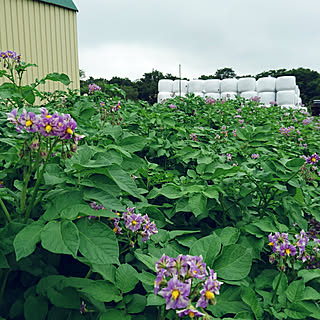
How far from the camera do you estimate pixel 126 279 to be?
88cm

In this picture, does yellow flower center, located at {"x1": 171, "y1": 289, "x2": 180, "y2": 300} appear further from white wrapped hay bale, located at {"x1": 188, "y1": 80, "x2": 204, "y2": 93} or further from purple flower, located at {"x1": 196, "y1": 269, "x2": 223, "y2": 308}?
white wrapped hay bale, located at {"x1": 188, "y1": 80, "x2": 204, "y2": 93}

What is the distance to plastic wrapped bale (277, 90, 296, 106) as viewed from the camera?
38.3 feet

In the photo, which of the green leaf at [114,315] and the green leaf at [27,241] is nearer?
the green leaf at [27,241]

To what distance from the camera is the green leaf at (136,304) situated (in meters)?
0.84

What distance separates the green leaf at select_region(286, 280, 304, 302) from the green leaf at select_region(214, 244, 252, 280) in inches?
10.4

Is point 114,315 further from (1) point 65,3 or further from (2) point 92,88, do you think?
(1) point 65,3

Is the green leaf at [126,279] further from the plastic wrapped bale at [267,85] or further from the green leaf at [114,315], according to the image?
the plastic wrapped bale at [267,85]

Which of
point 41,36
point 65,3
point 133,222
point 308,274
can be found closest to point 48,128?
point 133,222

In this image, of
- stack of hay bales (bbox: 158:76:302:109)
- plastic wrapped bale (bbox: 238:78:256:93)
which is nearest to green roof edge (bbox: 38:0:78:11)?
stack of hay bales (bbox: 158:76:302:109)

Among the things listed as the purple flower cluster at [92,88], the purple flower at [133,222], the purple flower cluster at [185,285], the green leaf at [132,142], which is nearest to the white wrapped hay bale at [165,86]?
the purple flower cluster at [92,88]

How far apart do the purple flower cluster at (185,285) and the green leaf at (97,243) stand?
103 mm

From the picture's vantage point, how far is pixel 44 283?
0.90m

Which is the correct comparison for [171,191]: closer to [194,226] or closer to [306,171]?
[194,226]

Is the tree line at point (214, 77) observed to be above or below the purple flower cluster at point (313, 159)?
above
